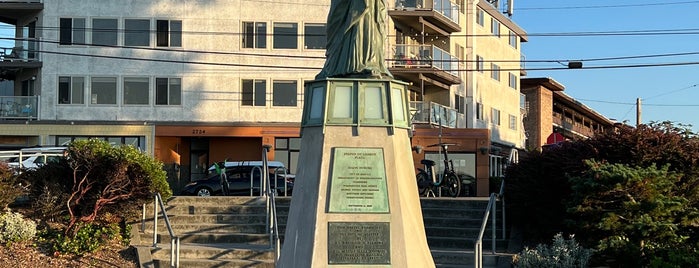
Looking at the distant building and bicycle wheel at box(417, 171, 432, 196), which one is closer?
bicycle wheel at box(417, 171, 432, 196)

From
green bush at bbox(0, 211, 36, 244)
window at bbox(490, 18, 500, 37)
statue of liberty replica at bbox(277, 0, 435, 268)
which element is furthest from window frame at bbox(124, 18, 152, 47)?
statue of liberty replica at bbox(277, 0, 435, 268)

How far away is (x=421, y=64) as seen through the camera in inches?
1510

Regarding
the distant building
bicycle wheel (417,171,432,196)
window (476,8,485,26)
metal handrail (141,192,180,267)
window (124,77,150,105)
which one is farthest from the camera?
the distant building

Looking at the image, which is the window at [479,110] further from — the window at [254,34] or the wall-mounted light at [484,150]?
the window at [254,34]

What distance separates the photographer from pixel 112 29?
118ft

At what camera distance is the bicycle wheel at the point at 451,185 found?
2347 centimetres

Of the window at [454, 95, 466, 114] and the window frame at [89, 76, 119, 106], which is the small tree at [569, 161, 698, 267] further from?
the window at [454, 95, 466, 114]

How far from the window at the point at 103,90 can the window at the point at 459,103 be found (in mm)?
17067

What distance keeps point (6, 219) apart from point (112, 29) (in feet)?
73.7

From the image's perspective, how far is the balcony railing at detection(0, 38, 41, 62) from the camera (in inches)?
1416

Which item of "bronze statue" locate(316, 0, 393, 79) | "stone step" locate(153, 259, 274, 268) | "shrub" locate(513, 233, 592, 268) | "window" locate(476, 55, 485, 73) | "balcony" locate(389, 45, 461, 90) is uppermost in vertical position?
"window" locate(476, 55, 485, 73)

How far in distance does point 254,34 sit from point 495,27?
1842 cm

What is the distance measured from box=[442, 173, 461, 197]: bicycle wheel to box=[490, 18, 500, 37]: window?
2656cm

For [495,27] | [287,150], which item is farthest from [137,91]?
[495,27]
